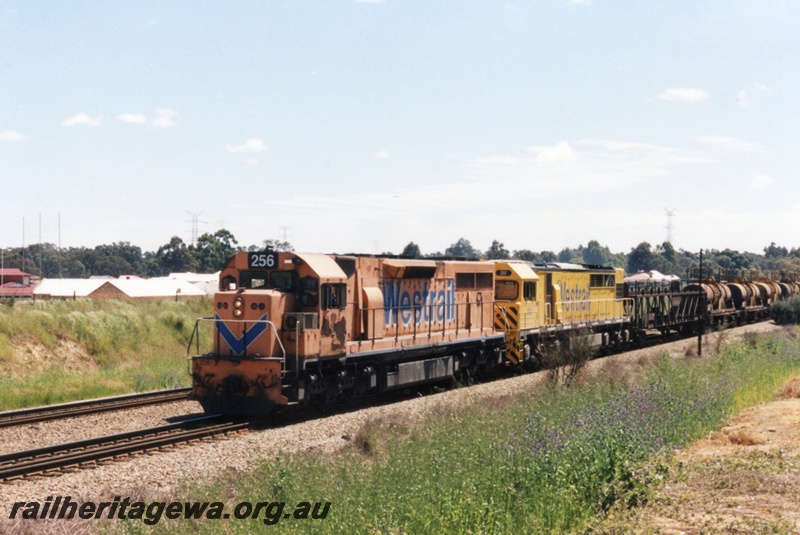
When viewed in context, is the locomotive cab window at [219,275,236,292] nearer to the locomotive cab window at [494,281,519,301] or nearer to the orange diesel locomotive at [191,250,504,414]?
the orange diesel locomotive at [191,250,504,414]

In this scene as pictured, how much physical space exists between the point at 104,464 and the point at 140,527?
4.48 m

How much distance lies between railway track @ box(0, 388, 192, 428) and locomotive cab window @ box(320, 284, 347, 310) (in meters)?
4.90

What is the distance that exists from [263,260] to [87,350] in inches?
589

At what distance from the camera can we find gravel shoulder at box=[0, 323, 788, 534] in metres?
11.3

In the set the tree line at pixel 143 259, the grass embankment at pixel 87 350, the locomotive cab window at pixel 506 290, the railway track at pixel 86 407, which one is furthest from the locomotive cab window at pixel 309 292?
the tree line at pixel 143 259

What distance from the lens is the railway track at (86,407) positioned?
1717 centimetres

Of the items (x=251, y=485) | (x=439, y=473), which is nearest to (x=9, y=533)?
(x=251, y=485)

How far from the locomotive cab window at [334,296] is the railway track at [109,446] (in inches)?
118

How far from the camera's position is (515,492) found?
365 inches

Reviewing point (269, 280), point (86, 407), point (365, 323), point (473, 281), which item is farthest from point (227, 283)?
point (473, 281)

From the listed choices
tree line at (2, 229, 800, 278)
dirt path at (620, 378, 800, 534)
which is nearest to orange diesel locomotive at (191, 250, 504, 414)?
dirt path at (620, 378, 800, 534)

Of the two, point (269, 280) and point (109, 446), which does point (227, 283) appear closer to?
point (269, 280)

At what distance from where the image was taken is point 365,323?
19422mm

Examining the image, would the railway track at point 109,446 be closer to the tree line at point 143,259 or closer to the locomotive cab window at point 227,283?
the locomotive cab window at point 227,283
